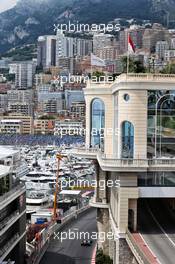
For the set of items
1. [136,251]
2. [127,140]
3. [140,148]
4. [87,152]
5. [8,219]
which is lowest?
[8,219]

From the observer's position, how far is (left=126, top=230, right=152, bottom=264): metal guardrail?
1323 centimetres

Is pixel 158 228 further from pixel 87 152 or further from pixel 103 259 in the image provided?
pixel 87 152

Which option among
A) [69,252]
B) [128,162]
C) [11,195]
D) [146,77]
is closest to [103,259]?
[11,195]

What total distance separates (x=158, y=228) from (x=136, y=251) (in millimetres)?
3308

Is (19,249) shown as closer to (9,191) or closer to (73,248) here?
(9,191)

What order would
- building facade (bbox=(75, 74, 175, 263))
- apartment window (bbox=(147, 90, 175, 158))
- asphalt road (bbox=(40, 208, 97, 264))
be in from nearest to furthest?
building facade (bbox=(75, 74, 175, 263)), apartment window (bbox=(147, 90, 175, 158)), asphalt road (bbox=(40, 208, 97, 264))

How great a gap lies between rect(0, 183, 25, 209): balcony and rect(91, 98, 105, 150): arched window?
3.61m

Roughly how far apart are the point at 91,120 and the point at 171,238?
7270 millimetres

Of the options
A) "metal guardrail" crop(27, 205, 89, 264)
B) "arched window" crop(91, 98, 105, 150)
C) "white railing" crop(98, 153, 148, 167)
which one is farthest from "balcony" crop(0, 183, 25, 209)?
"white railing" crop(98, 153, 148, 167)

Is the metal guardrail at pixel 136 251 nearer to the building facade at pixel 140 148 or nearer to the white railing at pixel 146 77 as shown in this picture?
the building facade at pixel 140 148

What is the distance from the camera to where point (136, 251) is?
14.2 metres

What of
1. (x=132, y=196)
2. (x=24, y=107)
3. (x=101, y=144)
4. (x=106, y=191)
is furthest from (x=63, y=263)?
(x=24, y=107)

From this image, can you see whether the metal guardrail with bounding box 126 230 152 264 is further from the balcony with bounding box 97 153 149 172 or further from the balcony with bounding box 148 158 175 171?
the balcony with bounding box 148 158 175 171

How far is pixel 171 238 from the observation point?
16.2 m
